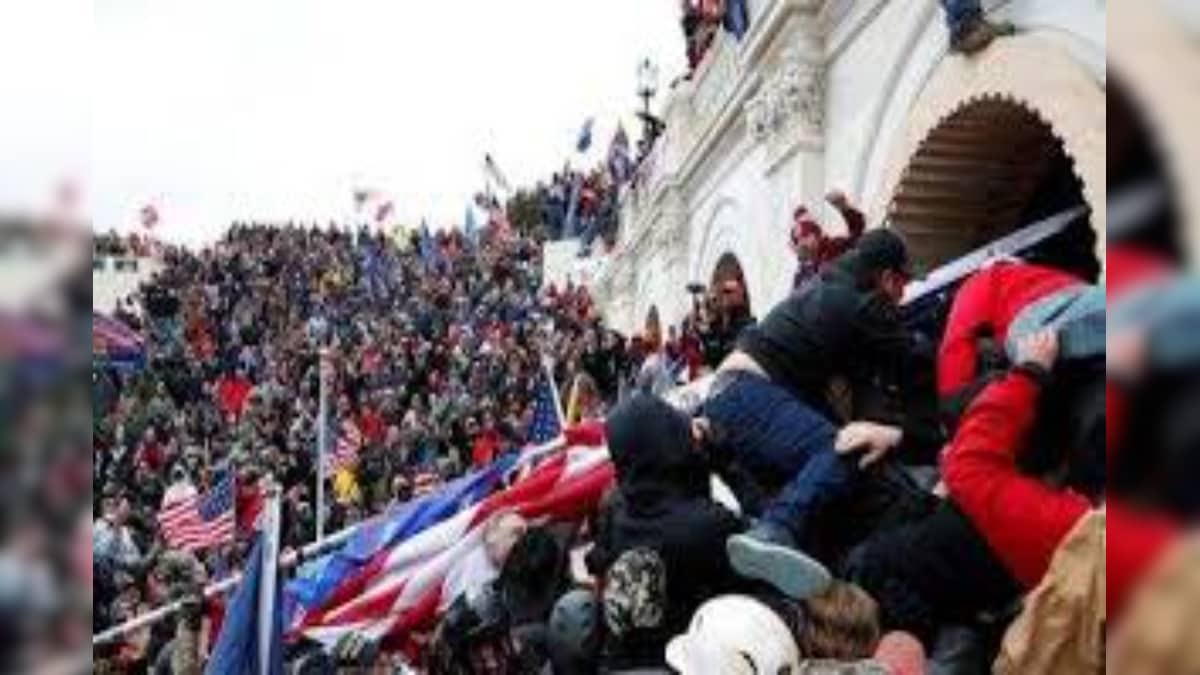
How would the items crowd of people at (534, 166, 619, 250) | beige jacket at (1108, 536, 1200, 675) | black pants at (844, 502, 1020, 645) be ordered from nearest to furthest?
beige jacket at (1108, 536, 1200, 675) < black pants at (844, 502, 1020, 645) < crowd of people at (534, 166, 619, 250)

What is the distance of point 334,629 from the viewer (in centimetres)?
669

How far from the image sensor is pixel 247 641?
655 centimetres

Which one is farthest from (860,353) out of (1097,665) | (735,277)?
(735,277)

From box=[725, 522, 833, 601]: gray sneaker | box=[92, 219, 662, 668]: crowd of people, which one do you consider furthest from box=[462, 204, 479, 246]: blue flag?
box=[725, 522, 833, 601]: gray sneaker

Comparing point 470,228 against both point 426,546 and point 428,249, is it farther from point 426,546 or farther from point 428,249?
point 426,546

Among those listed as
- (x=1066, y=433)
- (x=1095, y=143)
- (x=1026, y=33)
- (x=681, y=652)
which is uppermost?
(x=1026, y=33)

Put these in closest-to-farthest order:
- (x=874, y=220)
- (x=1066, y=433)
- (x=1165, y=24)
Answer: (x=1165, y=24) < (x=1066, y=433) < (x=874, y=220)

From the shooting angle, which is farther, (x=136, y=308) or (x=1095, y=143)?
(x=136, y=308)

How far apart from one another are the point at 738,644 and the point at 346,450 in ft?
61.9

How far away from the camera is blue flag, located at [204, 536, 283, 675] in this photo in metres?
6.50

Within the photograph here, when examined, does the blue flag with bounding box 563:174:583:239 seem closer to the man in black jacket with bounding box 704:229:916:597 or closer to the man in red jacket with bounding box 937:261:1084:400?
the man in black jacket with bounding box 704:229:916:597

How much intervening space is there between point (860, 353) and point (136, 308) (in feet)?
138

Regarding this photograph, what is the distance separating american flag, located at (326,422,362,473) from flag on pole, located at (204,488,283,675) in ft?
48.9

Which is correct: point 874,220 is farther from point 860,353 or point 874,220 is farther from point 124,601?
point 860,353
